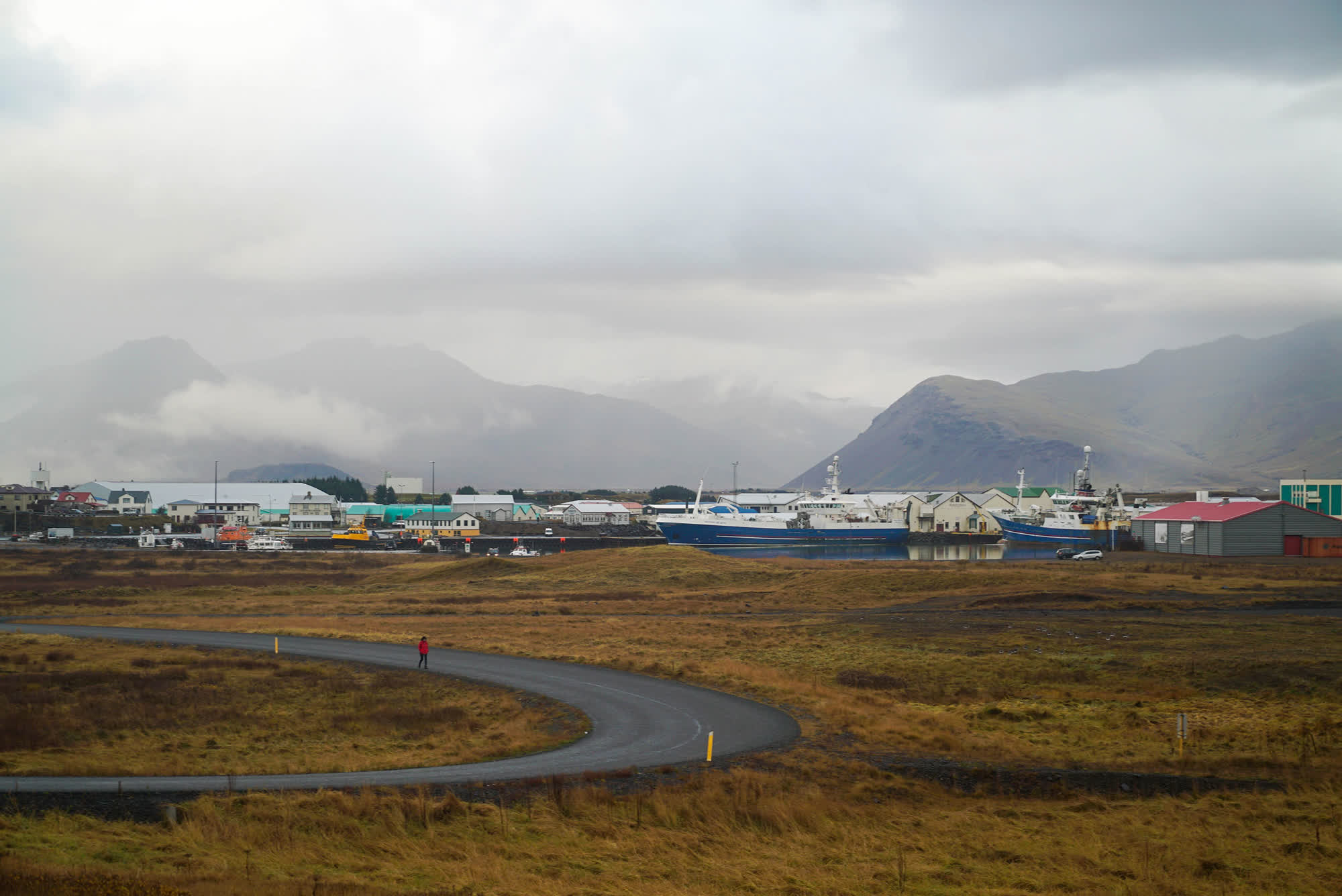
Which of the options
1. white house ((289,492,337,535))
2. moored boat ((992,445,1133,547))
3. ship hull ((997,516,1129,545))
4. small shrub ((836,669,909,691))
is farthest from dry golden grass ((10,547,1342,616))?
white house ((289,492,337,535))

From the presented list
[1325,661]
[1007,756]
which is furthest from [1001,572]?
[1007,756]

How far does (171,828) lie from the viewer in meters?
16.0

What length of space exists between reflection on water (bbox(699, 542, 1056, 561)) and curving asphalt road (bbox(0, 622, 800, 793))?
81.7m

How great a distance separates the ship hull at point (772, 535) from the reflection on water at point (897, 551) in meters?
0.75

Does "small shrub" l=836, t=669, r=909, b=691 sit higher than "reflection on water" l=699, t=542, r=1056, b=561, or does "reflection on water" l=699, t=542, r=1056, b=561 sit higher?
"small shrub" l=836, t=669, r=909, b=691

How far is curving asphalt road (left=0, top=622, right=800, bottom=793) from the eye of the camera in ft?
63.9

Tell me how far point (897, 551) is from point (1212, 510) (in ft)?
140

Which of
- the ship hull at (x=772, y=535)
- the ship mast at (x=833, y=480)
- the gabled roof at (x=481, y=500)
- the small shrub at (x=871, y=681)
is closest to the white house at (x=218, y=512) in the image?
the gabled roof at (x=481, y=500)

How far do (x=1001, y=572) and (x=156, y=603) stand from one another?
5935 cm

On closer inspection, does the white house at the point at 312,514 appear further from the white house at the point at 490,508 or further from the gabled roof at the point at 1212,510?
the gabled roof at the point at 1212,510

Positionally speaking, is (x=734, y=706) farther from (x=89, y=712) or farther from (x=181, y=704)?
(x=89, y=712)

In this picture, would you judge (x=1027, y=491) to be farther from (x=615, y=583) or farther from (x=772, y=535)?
(x=615, y=583)

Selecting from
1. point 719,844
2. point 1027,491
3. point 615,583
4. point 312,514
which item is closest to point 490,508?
point 312,514

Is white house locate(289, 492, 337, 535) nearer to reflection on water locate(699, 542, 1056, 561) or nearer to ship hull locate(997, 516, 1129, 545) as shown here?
reflection on water locate(699, 542, 1056, 561)
